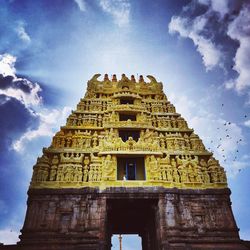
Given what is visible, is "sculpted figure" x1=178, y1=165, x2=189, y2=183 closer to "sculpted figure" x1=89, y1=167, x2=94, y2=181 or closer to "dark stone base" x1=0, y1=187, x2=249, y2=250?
"dark stone base" x1=0, y1=187, x2=249, y2=250

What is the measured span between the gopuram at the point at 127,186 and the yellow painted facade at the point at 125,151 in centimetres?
7

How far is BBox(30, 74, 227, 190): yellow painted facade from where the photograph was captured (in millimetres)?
15922

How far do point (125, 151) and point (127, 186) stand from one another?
105 inches

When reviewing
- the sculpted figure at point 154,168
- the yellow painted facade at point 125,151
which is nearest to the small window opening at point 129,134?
the yellow painted facade at point 125,151

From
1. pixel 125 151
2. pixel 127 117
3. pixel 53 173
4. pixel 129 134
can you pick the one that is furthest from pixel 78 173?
pixel 127 117

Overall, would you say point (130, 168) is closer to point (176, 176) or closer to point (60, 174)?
point (176, 176)

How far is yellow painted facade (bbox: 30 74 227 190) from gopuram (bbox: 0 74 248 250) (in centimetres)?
7

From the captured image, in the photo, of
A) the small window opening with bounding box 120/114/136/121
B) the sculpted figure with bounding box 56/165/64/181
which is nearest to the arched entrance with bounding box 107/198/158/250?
the sculpted figure with bounding box 56/165/64/181

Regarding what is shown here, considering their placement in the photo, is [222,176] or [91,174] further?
[222,176]

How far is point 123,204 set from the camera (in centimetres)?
1653

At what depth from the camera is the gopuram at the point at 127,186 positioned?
1385cm

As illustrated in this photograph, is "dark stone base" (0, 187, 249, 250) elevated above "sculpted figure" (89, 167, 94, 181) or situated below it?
below

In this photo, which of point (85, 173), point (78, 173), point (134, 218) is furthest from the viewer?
point (134, 218)

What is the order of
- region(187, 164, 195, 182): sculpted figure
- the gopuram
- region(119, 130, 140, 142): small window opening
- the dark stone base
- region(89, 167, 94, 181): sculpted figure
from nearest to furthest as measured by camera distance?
the dark stone base → the gopuram → region(89, 167, 94, 181): sculpted figure → region(187, 164, 195, 182): sculpted figure → region(119, 130, 140, 142): small window opening
